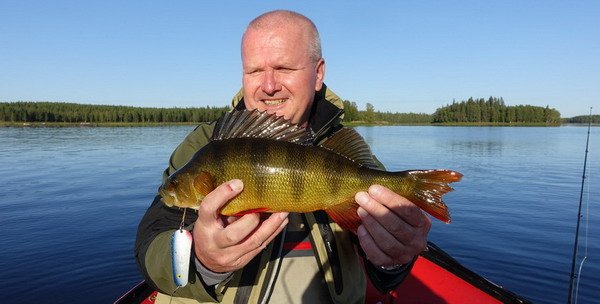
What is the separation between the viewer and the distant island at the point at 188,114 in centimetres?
10219

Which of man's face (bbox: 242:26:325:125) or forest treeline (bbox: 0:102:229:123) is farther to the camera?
forest treeline (bbox: 0:102:229:123)

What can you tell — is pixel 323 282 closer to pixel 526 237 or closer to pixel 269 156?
pixel 269 156

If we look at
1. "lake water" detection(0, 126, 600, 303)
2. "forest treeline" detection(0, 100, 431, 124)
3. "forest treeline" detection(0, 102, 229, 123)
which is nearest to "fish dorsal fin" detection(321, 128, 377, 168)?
"lake water" detection(0, 126, 600, 303)

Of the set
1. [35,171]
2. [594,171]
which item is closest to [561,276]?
[594,171]

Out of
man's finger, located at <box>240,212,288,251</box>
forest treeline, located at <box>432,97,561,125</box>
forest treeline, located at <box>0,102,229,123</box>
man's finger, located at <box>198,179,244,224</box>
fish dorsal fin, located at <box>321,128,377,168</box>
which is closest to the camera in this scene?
man's finger, located at <box>198,179,244,224</box>

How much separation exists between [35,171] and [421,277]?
19337 mm

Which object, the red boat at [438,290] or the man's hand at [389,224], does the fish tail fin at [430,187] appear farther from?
the red boat at [438,290]

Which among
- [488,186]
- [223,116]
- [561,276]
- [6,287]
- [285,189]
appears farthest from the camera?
[488,186]

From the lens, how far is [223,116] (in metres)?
2.71

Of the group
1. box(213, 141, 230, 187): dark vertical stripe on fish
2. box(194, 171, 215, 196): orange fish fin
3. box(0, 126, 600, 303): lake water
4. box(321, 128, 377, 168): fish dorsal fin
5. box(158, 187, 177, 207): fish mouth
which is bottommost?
box(0, 126, 600, 303): lake water

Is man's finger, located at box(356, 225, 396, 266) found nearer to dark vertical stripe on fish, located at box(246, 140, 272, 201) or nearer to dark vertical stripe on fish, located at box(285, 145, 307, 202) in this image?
dark vertical stripe on fish, located at box(285, 145, 307, 202)

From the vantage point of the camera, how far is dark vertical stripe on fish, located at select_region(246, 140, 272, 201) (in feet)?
7.98

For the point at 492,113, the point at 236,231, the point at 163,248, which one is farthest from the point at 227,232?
the point at 492,113

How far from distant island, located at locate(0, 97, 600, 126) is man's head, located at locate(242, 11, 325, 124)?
97565 mm
